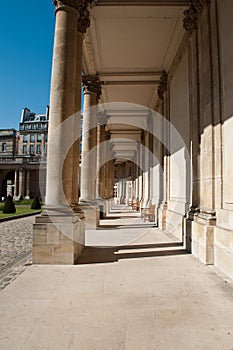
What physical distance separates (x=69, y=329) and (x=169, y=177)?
9.17 m

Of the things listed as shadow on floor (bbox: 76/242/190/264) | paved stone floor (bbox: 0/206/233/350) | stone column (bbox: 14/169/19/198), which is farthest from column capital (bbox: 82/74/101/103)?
stone column (bbox: 14/169/19/198)

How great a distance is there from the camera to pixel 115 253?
23.4ft

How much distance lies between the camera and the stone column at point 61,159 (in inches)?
236

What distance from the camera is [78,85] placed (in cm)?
791

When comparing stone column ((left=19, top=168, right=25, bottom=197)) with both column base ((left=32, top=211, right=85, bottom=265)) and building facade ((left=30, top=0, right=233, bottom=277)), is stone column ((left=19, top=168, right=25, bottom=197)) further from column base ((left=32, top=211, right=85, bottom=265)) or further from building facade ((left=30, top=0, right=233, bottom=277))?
column base ((left=32, top=211, right=85, bottom=265))

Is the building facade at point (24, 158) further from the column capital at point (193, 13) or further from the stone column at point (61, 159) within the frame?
the column capital at point (193, 13)

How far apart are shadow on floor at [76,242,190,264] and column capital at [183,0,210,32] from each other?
6.25 m

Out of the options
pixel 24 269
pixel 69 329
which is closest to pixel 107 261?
pixel 24 269

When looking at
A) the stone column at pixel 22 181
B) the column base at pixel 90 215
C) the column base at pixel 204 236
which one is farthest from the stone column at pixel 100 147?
the stone column at pixel 22 181

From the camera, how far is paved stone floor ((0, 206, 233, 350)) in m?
2.90

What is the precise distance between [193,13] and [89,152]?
666 centimetres

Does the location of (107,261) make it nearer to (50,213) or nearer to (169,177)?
(50,213)

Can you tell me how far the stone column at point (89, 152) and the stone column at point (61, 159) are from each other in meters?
5.27

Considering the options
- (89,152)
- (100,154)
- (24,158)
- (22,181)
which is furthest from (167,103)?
(24,158)
